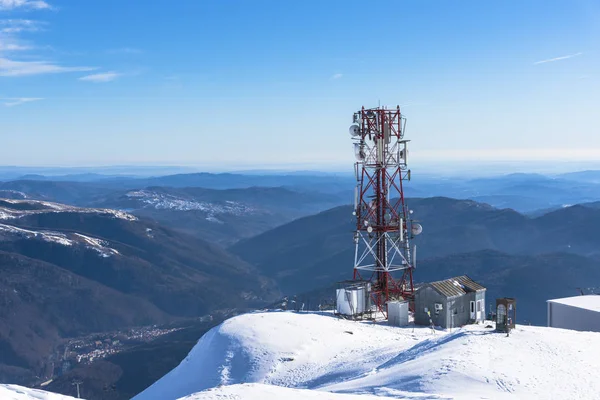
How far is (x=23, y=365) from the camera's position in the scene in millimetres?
127750

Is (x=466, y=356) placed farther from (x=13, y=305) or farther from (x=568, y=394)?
(x=13, y=305)

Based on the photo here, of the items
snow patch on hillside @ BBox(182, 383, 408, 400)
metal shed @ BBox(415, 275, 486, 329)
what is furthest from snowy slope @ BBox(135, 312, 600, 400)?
metal shed @ BBox(415, 275, 486, 329)

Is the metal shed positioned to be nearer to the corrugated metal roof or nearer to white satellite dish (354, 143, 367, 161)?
the corrugated metal roof

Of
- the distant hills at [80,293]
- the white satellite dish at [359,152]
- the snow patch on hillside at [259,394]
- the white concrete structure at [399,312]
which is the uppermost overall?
the white satellite dish at [359,152]

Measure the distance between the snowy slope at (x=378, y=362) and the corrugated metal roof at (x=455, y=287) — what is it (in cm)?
279

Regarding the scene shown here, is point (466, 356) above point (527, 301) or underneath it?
above

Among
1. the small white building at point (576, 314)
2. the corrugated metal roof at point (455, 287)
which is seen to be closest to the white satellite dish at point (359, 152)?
the corrugated metal roof at point (455, 287)

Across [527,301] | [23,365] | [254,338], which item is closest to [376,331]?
[254,338]

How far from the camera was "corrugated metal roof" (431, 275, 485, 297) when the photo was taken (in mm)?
37031

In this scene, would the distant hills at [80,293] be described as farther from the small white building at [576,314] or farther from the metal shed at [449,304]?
the small white building at [576,314]

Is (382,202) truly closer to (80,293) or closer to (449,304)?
(449,304)

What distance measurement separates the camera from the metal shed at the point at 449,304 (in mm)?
36781

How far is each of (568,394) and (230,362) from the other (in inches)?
678

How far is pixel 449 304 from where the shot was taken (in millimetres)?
36688
